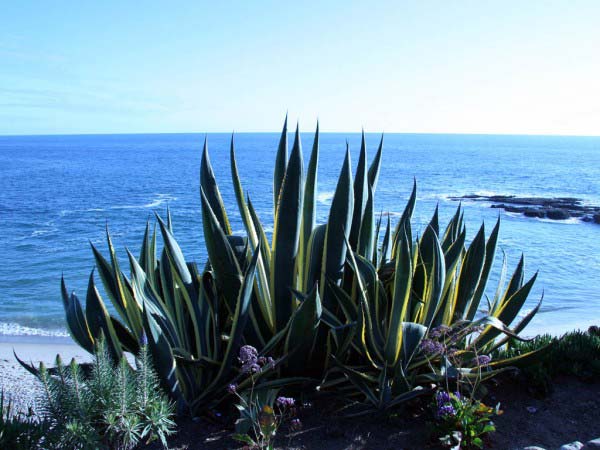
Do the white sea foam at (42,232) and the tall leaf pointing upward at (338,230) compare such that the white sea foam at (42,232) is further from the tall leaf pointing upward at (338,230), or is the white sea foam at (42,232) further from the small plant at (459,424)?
the small plant at (459,424)

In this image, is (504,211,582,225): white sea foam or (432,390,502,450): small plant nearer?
(432,390,502,450): small plant

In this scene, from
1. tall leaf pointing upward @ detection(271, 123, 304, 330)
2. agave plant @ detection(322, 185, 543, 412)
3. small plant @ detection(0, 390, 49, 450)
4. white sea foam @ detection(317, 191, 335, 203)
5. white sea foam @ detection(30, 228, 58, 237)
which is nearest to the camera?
small plant @ detection(0, 390, 49, 450)

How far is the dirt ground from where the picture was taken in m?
2.52

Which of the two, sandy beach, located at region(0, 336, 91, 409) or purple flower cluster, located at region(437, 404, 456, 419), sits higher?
purple flower cluster, located at region(437, 404, 456, 419)

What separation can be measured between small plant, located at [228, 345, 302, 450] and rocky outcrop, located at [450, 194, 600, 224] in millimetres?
20801

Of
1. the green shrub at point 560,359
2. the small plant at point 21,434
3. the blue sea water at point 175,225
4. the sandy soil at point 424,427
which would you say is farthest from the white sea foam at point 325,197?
the small plant at point 21,434

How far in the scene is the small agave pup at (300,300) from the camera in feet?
8.83

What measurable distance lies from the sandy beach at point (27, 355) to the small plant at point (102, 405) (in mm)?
3039

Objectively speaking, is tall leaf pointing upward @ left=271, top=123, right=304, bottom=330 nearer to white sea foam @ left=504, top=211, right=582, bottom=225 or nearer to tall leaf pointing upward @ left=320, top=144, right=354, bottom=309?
tall leaf pointing upward @ left=320, top=144, right=354, bottom=309

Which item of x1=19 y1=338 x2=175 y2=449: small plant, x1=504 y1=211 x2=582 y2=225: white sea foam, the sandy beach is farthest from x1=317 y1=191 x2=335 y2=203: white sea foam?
x1=19 y1=338 x2=175 y2=449: small plant

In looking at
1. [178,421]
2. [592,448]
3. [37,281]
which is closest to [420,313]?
[592,448]

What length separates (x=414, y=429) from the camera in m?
2.65

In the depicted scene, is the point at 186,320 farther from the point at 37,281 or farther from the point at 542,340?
the point at 37,281

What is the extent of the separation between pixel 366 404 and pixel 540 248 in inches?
681
